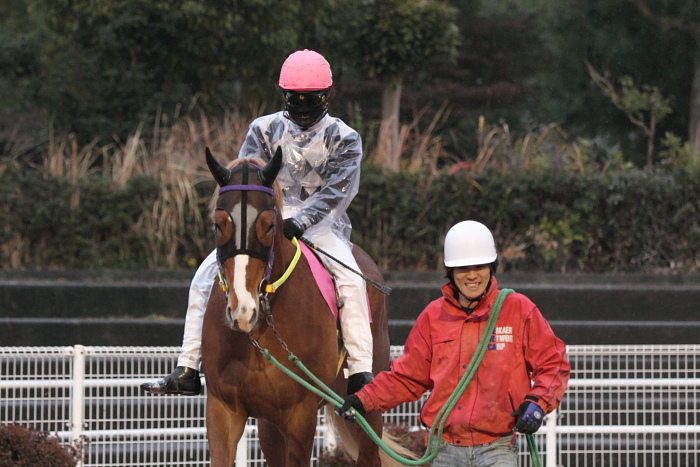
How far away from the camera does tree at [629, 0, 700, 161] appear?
2266cm

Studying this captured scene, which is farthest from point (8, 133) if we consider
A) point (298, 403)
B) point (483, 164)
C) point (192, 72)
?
point (298, 403)

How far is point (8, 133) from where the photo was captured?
21.4 meters

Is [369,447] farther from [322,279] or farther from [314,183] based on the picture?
[314,183]

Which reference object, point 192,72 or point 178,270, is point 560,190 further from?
point 192,72

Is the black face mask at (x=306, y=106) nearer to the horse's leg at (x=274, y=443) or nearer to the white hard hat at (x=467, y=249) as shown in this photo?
the horse's leg at (x=274, y=443)

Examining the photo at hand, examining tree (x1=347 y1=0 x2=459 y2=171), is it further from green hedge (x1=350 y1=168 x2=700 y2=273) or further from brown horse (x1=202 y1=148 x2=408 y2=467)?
brown horse (x1=202 y1=148 x2=408 y2=467)

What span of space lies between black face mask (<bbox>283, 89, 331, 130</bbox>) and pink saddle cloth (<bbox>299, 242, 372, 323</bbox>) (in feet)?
2.28

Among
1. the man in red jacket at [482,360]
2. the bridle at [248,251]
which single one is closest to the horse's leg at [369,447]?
the bridle at [248,251]

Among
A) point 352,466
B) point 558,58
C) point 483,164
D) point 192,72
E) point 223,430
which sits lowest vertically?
point 352,466

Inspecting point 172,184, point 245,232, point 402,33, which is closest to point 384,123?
point 402,33

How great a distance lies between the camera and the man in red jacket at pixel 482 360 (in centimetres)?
397

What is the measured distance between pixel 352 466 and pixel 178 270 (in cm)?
530

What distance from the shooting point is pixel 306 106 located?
18.3 feet

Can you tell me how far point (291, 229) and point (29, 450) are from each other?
84.6 inches
